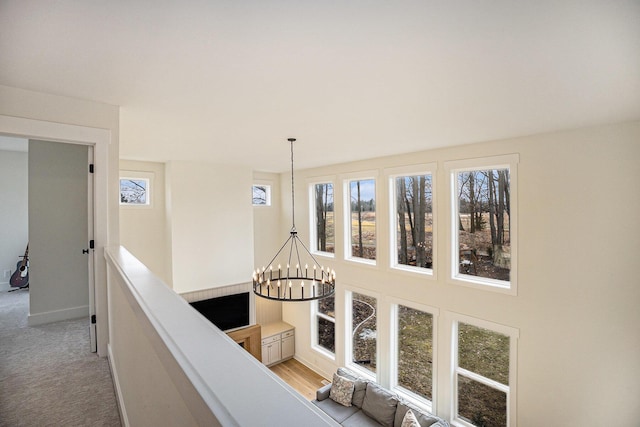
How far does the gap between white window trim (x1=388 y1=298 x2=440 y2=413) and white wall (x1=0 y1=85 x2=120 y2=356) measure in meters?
4.41

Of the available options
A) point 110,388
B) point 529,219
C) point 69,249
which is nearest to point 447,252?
point 529,219

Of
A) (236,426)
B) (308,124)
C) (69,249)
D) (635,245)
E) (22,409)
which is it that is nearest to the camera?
(236,426)

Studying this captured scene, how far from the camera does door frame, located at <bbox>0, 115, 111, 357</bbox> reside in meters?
2.43

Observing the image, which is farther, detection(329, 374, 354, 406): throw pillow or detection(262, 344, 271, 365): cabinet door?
detection(262, 344, 271, 365): cabinet door

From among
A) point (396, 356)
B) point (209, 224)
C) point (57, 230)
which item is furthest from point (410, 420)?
point (57, 230)

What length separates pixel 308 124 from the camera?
11.0 feet

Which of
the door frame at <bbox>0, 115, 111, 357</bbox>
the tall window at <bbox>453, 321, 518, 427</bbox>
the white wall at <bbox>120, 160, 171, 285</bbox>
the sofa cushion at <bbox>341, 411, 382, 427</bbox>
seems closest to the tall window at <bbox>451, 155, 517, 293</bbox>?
the tall window at <bbox>453, 321, 518, 427</bbox>

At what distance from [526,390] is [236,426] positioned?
16.0 ft

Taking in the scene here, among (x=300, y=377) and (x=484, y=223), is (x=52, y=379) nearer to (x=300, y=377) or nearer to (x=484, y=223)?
(x=484, y=223)

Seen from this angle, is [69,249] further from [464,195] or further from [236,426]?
[464,195]

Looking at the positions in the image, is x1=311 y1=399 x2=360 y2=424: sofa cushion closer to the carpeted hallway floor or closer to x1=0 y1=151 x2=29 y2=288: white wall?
the carpeted hallway floor

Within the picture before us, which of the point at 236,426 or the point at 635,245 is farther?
the point at 635,245

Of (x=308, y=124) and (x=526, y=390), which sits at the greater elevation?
(x=308, y=124)

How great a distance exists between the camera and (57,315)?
3504 mm
